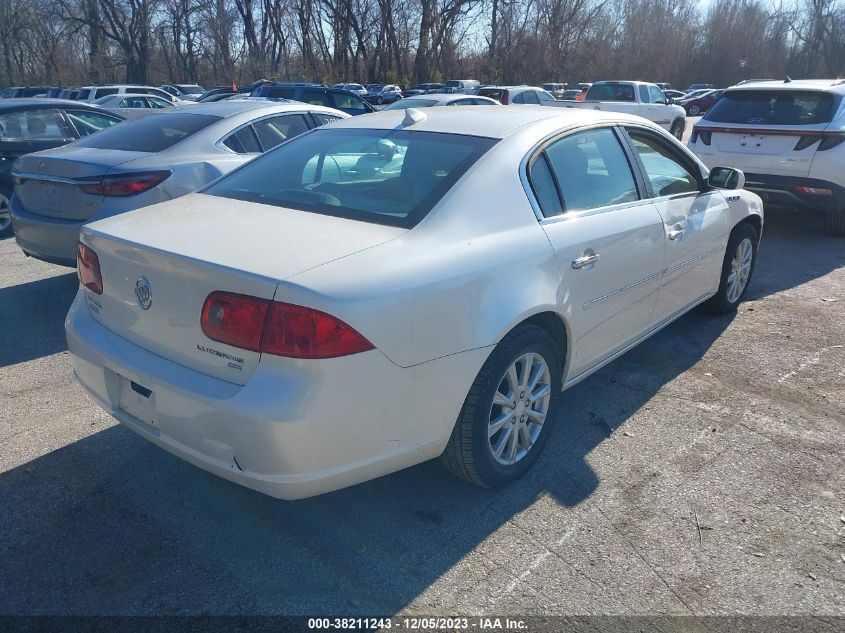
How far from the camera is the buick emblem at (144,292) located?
2.80 meters

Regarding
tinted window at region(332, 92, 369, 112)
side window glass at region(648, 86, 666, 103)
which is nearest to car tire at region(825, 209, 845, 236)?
tinted window at region(332, 92, 369, 112)

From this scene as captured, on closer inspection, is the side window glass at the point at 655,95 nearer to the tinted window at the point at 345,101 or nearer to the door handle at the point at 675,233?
the tinted window at the point at 345,101

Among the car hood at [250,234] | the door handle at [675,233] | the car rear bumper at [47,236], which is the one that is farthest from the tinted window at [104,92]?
the door handle at [675,233]

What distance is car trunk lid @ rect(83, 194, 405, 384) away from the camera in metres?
2.55

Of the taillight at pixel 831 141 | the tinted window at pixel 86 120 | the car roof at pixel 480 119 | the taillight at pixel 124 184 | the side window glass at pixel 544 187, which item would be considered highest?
the car roof at pixel 480 119

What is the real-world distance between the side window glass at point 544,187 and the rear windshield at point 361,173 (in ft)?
0.82

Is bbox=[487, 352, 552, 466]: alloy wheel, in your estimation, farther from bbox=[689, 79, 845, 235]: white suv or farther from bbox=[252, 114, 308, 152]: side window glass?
bbox=[689, 79, 845, 235]: white suv

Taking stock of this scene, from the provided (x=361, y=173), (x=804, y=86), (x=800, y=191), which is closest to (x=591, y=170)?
(x=361, y=173)

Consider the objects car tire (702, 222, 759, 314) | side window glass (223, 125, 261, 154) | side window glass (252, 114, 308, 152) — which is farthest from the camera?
side window glass (252, 114, 308, 152)

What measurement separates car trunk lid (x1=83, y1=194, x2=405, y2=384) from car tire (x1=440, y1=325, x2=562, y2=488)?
711mm

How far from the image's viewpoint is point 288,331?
7.92 ft

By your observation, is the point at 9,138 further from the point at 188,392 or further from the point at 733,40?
the point at 733,40

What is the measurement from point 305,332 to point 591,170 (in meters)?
2.09

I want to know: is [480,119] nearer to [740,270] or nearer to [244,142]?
[740,270]
